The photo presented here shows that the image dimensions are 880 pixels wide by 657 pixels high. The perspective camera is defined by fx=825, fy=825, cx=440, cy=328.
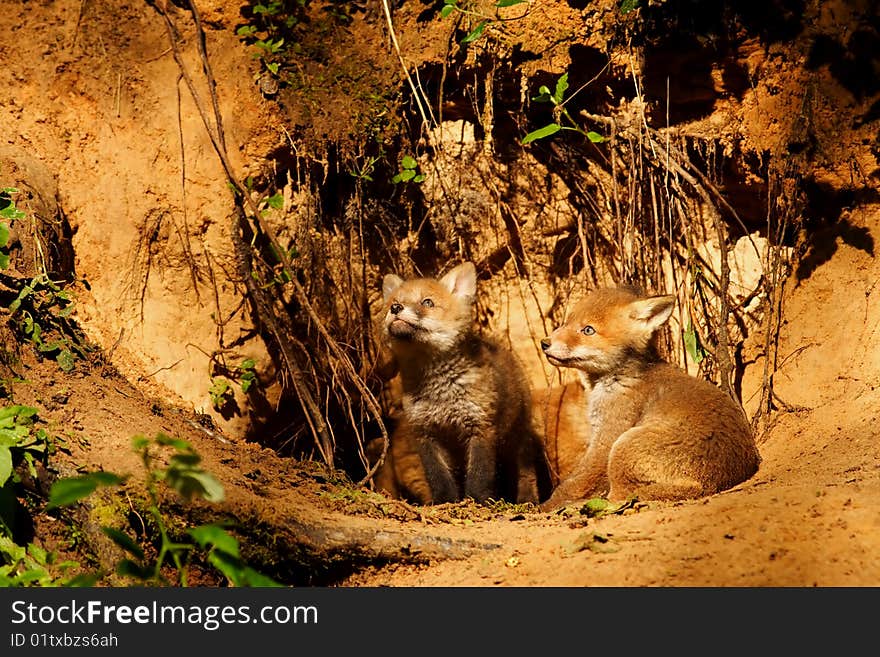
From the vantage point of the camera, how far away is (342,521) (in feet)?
13.3

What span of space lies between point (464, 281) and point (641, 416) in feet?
5.84

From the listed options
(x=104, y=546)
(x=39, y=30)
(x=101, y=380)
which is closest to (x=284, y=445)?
(x=101, y=380)

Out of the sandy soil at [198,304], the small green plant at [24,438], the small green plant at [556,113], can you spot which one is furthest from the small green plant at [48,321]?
the small green plant at [556,113]

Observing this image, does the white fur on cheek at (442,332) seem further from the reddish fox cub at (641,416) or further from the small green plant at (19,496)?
the small green plant at (19,496)

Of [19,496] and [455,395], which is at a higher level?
[19,496]

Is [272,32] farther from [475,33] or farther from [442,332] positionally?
[442,332]

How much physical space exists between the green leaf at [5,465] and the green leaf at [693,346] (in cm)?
413

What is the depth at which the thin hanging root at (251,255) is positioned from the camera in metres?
5.35

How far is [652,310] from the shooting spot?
17.4ft

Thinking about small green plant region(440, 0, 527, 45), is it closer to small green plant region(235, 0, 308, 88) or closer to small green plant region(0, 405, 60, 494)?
small green plant region(235, 0, 308, 88)

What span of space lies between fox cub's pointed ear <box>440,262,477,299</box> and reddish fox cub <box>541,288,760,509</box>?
920 millimetres

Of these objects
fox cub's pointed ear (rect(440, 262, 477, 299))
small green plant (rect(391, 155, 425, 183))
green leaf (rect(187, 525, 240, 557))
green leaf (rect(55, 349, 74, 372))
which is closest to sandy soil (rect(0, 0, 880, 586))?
green leaf (rect(55, 349, 74, 372))

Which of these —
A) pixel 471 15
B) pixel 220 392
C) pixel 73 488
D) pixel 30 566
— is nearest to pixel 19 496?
pixel 30 566

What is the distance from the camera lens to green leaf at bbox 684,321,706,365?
18.4 ft
